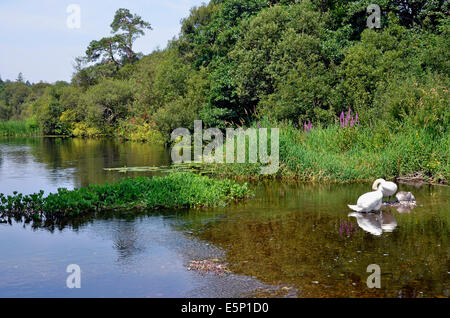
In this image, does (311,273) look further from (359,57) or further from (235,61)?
(235,61)

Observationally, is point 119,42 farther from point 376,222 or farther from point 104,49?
point 376,222

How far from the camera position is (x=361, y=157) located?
13773 mm

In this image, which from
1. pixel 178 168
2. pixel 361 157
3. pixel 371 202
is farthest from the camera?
pixel 178 168

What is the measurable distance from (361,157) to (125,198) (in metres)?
7.26

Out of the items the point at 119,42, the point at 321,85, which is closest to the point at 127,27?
the point at 119,42

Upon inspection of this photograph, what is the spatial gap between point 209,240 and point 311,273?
218 cm

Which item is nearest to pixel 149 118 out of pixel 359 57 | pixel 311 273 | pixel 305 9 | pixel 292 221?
pixel 305 9

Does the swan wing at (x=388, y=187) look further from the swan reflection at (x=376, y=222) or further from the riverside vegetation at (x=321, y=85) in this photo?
the riverside vegetation at (x=321, y=85)

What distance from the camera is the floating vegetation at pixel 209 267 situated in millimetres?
6250

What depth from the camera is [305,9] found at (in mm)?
21234

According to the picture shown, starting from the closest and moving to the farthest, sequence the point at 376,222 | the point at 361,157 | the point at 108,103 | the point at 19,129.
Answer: the point at 376,222 → the point at 361,157 → the point at 108,103 → the point at 19,129

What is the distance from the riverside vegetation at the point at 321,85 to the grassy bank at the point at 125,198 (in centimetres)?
346

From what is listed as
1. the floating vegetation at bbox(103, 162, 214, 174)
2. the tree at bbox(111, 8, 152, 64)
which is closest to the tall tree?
the tree at bbox(111, 8, 152, 64)

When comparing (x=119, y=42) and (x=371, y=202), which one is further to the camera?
(x=119, y=42)
